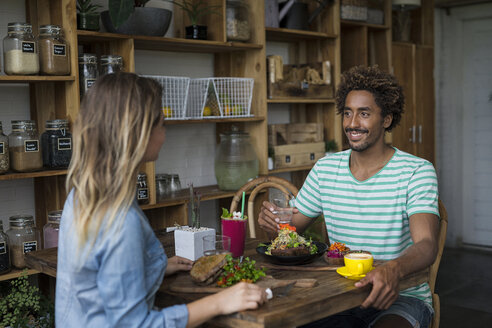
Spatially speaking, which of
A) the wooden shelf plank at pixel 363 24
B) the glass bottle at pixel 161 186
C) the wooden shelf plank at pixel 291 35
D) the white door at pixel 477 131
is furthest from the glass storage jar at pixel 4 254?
the white door at pixel 477 131

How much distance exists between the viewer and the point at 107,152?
1414mm

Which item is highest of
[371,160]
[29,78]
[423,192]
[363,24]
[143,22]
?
[363,24]

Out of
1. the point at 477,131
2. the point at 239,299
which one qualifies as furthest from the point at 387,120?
the point at 477,131

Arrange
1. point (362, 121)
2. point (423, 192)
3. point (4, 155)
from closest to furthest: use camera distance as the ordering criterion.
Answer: point (423, 192) → point (362, 121) → point (4, 155)

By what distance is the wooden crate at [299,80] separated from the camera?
12.9 ft

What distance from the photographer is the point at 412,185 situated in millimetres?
2145

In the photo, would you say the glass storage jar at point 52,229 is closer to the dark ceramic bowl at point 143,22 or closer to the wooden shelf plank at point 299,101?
the dark ceramic bowl at point 143,22

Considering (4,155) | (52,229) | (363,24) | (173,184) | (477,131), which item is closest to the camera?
(4,155)

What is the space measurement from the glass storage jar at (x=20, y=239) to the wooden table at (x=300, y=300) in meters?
1.27

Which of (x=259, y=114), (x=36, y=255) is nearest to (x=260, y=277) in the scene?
(x=36, y=255)

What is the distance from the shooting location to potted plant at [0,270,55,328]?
265 cm

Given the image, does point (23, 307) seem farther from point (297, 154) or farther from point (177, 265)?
point (297, 154)

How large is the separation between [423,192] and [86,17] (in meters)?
1.88

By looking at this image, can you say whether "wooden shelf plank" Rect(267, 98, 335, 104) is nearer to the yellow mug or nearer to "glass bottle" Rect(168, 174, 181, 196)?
"glass bottle" Rect(168, 174, 181, 196)
